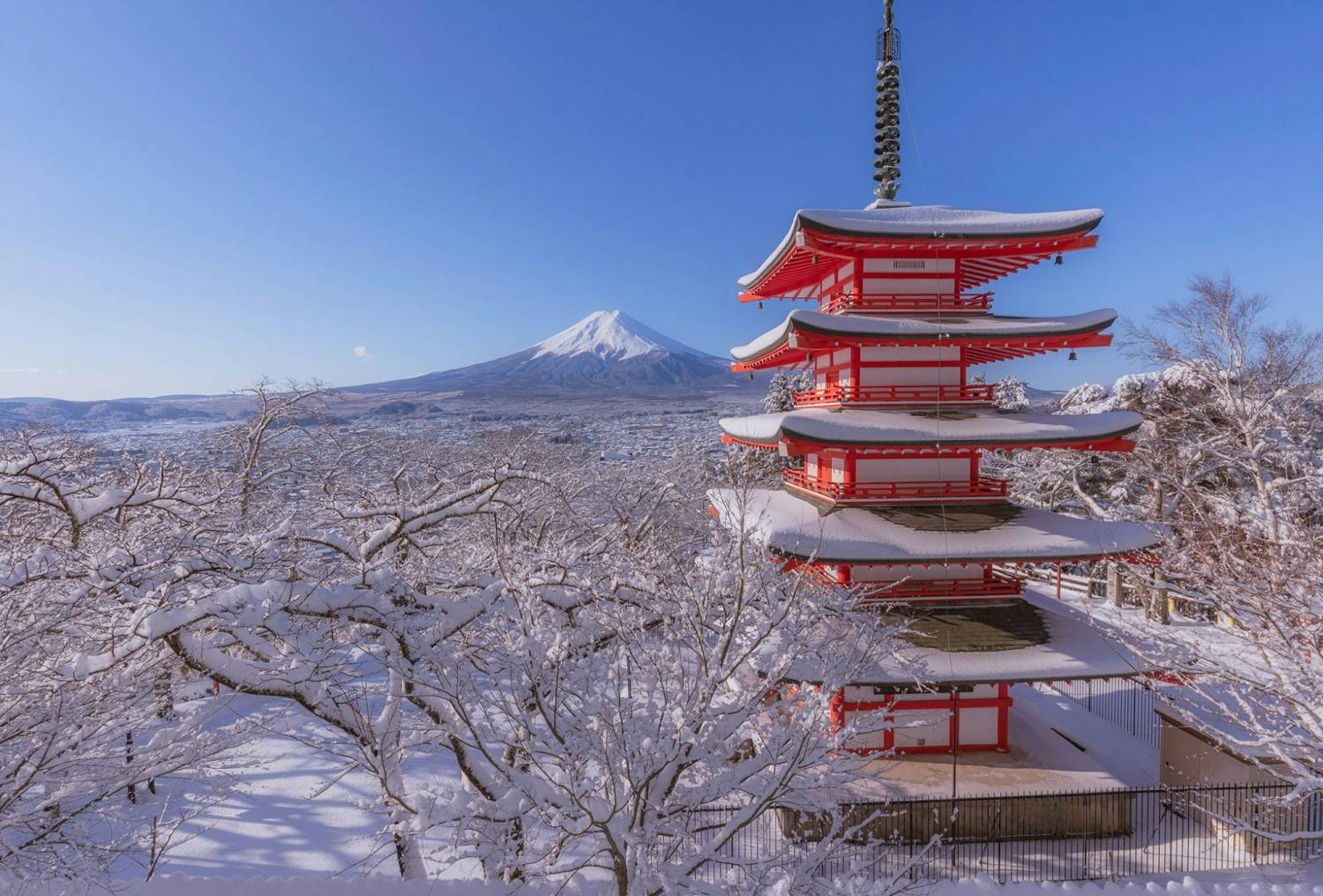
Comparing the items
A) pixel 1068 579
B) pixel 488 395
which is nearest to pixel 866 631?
pixel 1068 579

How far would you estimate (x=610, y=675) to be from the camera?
246 inches

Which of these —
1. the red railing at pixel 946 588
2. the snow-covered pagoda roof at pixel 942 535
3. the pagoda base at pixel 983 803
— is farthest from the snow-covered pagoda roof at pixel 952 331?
the pagoda base at pixel 983 803

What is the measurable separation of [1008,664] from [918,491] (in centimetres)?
331

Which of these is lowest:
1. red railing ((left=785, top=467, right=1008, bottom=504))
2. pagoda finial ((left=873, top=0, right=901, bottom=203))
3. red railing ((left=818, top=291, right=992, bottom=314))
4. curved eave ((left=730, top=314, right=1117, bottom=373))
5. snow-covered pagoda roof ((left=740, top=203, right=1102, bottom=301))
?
red railing ((left=785, top=467, right=1008, bottom=504))

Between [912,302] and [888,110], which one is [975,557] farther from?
[888,110]

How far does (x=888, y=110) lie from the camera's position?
1301 cm

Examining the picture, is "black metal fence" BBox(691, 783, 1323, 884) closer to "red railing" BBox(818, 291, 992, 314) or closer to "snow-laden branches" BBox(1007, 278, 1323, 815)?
"snow-laden branches" BBox(1007, 278, 1323, 815)

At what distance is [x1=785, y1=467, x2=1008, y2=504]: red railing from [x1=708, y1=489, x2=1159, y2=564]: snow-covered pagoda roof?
0.21 metres

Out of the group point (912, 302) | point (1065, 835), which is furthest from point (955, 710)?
point (912, 302)

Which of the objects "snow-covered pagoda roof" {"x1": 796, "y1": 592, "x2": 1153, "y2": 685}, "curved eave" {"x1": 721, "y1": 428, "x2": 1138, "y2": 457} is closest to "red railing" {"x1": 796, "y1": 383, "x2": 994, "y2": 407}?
"curved eave" {"x1": 721, "y1": 428, "x2": 1138, "y2": 457}

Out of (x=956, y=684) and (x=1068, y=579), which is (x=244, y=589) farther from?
(x=1068, y=579)

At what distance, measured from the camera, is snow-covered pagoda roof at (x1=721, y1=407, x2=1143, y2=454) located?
1014 cm

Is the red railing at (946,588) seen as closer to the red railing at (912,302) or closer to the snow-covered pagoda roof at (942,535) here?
the snow-covered pagoda roof at (942,535)

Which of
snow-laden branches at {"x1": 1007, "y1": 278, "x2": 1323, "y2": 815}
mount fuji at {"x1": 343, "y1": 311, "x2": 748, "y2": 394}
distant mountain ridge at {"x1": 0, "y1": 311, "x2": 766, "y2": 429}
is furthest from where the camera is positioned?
mount fuji at {"x1": 343, "y1": 311, "x2": 748, "y2": 394}
